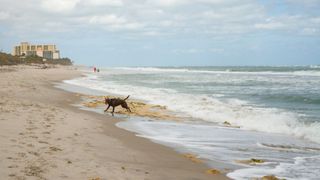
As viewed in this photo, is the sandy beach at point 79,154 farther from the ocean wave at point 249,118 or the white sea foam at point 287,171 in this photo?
the ocean wave at point 249,118

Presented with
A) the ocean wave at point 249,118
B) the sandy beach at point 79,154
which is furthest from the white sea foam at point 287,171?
the ocean wave at point 249,118

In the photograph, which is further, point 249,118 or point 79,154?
point 249,118

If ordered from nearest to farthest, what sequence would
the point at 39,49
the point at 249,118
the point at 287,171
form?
the point at 287,171 < the point at 249,118 < the point at 39,49

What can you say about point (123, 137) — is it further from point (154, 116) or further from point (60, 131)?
point (154, 116)

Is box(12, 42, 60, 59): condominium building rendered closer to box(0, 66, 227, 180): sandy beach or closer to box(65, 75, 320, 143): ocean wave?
box(65, 75, 320, 143): ocean wave

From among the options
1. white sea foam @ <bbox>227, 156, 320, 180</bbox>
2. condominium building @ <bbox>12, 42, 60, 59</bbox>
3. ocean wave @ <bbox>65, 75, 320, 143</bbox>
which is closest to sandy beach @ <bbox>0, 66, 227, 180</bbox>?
white sea foam @ <bbox>227, 156, 320, 180</bbox>

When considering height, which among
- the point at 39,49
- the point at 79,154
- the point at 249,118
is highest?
the point at 39,49

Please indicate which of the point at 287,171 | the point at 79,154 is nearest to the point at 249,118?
the point at 287,171

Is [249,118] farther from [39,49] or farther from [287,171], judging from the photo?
[39,49]

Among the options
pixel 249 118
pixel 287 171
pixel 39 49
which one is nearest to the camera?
pixel 287 171

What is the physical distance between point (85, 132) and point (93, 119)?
10.2 feet

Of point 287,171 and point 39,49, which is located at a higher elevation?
point 39,49

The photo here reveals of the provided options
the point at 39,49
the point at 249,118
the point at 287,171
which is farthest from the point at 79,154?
the point at 39,49

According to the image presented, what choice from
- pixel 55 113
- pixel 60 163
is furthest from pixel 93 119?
pixel 60 163
